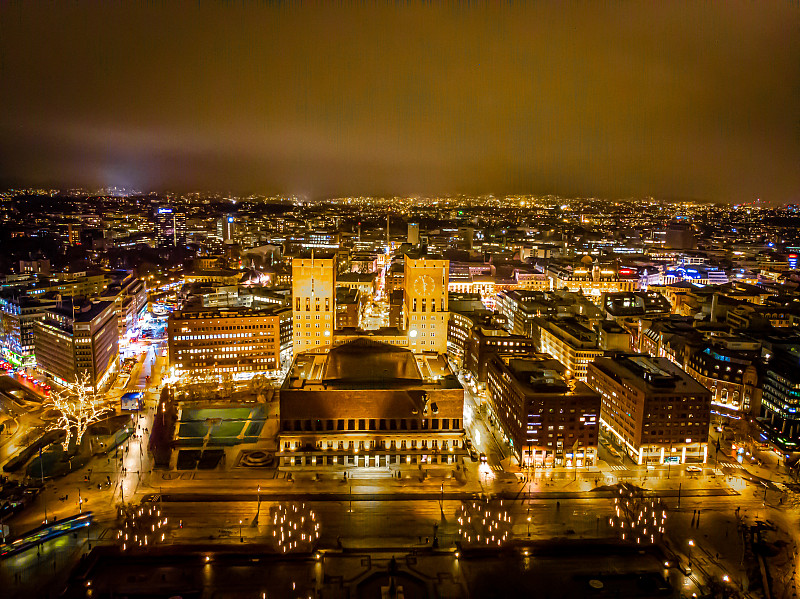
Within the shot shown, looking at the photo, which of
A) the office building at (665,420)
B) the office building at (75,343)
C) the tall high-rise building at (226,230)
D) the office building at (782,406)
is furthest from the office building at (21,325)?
the tall high-rise building at (226,230)

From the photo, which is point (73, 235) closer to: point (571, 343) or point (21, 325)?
point (21, 325)

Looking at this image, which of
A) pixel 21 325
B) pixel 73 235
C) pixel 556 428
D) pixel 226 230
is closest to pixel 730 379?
pixel 556 428

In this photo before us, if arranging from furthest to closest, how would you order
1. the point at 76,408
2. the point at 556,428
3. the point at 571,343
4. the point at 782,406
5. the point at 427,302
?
1. the point at 427,302
2. the point at 571,343
3. the point at 76,408
4. the point at 782,406
5. the point at 556,428

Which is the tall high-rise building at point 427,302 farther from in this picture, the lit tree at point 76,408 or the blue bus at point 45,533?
the blue bus at point 45,533

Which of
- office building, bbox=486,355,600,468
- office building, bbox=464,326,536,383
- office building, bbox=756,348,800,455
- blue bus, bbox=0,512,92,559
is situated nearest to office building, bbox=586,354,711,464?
office building, bbox=486,355,600,468

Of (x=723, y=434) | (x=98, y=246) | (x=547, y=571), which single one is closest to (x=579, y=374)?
(x=723, y=434)

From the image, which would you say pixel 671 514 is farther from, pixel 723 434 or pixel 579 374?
pixel 579 374
